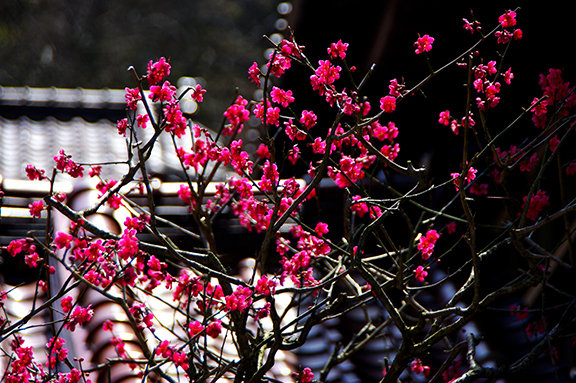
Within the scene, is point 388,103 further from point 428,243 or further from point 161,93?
point 161,93

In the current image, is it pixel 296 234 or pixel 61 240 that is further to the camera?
pixel 296 234

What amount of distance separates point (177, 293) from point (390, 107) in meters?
1.23

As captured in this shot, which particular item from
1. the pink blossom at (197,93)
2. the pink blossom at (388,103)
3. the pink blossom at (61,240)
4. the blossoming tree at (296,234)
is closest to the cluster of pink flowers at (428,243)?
the blossoming tree at (296,234)

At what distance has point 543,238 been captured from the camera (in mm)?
3078

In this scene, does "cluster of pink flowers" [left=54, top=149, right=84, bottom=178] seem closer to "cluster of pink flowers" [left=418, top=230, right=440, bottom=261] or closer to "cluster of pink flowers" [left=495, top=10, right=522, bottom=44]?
"cluster of pink flowers" [left=418, top=230, right=440, bottom=261]

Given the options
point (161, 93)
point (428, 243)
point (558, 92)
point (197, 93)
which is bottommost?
point (428, 243)

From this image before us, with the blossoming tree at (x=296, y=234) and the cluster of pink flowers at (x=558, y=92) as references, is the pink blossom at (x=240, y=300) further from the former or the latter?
the cluster of pink flowers at (x=558, y=92)

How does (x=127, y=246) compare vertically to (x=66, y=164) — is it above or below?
below

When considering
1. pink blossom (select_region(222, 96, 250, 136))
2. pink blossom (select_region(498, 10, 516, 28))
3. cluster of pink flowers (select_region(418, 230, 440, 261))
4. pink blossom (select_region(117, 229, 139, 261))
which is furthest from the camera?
pink blossom (select_region(222, 96, 250, 136))

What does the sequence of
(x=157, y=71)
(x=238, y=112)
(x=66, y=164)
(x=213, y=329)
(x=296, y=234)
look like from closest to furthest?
(x=213, y=329) < (x=157, y=71) < (x=66, y=164) < (x=238, y=112) < (x=296, y=234)

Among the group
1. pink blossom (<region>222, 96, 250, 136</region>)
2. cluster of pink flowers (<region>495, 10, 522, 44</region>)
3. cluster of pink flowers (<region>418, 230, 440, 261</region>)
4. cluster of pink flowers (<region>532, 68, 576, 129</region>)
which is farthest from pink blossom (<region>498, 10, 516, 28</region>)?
pink blossom (<region>222, 96, 250, 136</region>)

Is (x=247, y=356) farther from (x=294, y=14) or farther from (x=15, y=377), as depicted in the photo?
(x=294, y=14)

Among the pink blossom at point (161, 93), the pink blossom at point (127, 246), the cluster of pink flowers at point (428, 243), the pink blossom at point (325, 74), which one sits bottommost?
the cluster of pink flowers at point (428, 243)

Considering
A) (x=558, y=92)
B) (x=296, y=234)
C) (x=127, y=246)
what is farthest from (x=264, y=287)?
(x=558, y=92)
